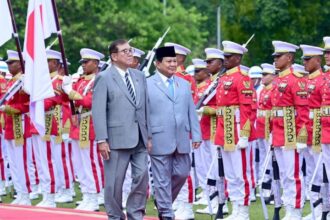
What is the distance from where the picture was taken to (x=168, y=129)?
631 inches

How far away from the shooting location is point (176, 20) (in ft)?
143

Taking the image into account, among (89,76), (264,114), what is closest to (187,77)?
(89,76)

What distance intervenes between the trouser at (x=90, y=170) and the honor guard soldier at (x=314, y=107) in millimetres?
3465

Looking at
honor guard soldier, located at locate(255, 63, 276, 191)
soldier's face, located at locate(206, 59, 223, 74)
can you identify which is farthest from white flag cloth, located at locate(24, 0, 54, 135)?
honor guard soldier, located at locate(255, 63, 276, 191)

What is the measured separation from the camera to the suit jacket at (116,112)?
1517cm

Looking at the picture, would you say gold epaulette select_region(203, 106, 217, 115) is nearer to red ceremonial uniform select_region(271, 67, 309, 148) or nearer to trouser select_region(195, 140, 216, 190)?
trouser select_region(195, 140, 216, 190)

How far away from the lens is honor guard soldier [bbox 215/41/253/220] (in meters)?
17.9

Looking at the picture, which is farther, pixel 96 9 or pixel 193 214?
pixel 96 9

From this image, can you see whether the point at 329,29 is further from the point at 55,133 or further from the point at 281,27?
the point at 55,133

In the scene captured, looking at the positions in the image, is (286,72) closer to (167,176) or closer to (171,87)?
(171,87)

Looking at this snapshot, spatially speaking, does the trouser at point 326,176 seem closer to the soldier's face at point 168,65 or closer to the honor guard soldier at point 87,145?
the soldier's face at point 168,65

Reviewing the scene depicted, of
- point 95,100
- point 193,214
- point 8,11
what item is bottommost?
point 193,214

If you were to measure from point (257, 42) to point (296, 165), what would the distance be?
12.7m

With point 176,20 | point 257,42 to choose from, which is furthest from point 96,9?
point 257,42
